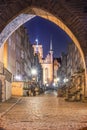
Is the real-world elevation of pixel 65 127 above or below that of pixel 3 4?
below

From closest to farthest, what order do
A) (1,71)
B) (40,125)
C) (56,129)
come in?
(56,129) < (40,125) < (1,71)

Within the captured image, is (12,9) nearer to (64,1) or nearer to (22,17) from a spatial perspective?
(64,1)

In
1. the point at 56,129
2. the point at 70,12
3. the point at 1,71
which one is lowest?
the point at 56,129

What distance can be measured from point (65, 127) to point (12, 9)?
22.0ft

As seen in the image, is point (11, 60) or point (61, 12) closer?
point (61, 12)

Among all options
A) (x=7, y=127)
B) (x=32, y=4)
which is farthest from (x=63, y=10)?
(x=7, y=127)

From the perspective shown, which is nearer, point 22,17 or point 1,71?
point 22,17

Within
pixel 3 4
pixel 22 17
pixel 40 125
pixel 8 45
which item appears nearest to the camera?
pixel 40 125

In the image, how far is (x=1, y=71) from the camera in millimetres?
29484

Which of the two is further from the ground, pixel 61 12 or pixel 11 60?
pixel 61 12

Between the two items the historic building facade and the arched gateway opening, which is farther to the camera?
the historic building facade

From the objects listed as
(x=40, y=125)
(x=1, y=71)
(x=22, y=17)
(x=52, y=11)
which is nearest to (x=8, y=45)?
(x=1, y=71)

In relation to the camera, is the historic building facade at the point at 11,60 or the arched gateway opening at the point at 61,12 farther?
the historic building facade at the point at 11,60

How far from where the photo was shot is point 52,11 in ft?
56.7
